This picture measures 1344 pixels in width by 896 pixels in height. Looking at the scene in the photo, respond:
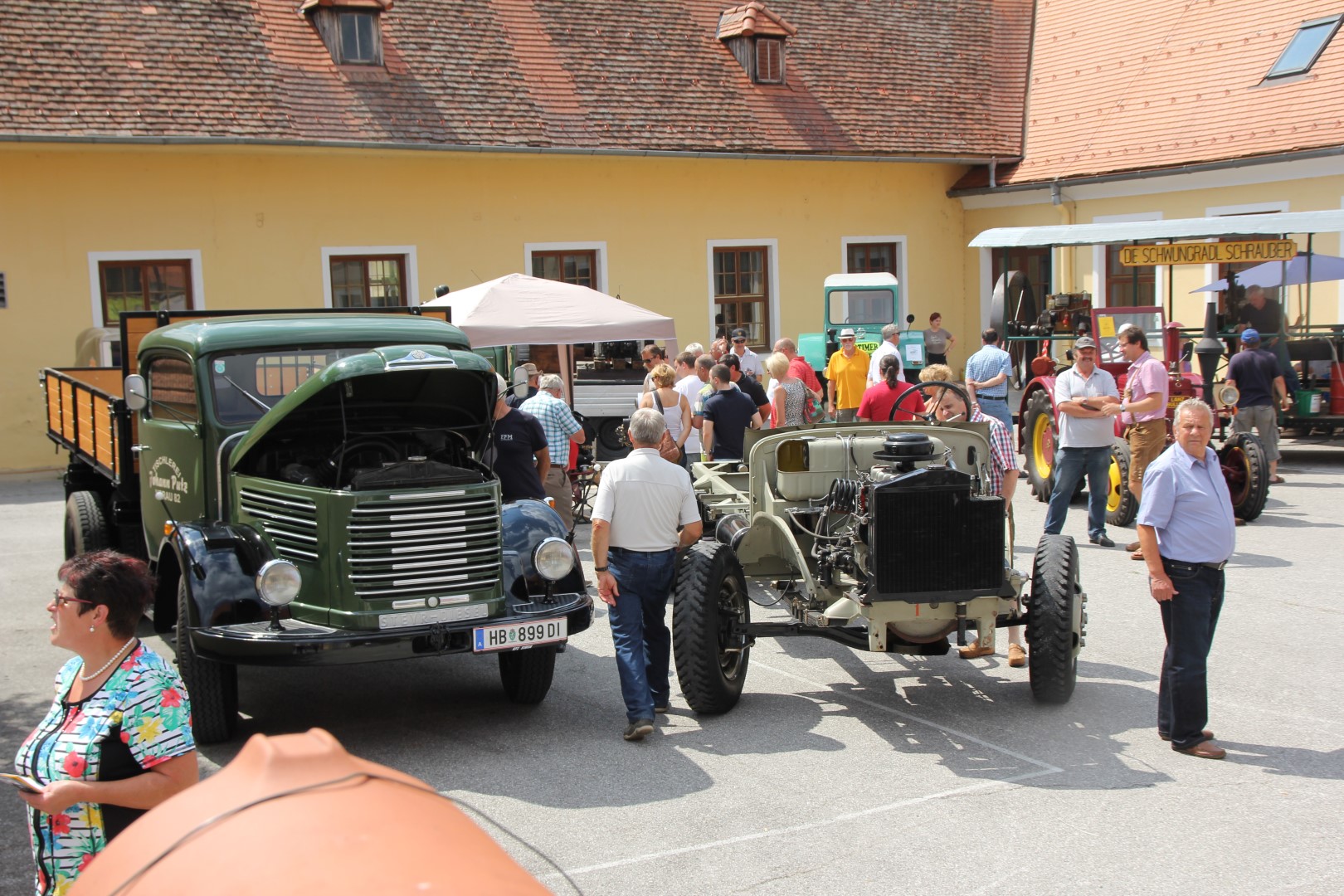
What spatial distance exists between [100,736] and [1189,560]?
462cm

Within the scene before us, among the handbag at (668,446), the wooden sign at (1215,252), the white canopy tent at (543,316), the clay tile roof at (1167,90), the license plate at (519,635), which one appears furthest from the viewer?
the clay tile roof at (1167,90)

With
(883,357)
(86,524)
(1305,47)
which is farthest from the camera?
(1305,47)

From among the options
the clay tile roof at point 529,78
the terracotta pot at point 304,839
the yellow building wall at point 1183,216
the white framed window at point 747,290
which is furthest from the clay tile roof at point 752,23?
the terracotta pot at point 304,839

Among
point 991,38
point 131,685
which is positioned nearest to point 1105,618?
point 131,685

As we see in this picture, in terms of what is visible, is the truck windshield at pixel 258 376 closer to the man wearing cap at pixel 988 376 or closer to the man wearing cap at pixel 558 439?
the man wearing cap at pixel 558 439

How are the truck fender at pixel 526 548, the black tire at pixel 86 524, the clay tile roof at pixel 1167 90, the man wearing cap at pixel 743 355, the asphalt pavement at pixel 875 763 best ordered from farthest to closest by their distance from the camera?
the clay tile roof at pixel 1167 90
the man wearing cap at pixel 743 355
the black tire at pixel 86 524
the truck fender at pixel 526 548
the asphalt pavement at pixel 875 763

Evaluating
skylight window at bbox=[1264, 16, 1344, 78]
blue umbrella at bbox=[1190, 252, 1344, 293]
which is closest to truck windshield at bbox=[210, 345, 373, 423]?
blue umbrella at bbox=[1190, 252, 1344, 293]

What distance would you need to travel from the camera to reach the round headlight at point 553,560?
653 cm

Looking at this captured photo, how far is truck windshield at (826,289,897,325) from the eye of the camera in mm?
21203

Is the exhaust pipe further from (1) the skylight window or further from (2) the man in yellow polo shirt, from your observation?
(1) the skylight window

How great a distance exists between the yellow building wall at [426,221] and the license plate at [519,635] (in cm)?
1381

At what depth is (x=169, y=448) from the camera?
24.6 feet

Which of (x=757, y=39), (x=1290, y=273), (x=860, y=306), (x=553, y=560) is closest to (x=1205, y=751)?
(x=553, y=560)

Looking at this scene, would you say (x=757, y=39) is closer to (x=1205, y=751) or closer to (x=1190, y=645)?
(x=1190, y=645)
